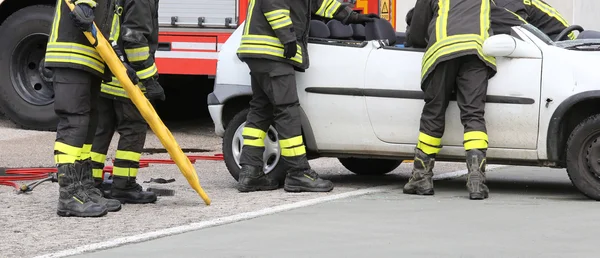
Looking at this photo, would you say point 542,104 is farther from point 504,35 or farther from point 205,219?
point 205,219

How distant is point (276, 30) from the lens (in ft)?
28.2

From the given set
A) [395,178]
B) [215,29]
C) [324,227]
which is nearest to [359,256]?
[324,227]

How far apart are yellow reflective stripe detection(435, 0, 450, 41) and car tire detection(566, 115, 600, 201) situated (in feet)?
3.42

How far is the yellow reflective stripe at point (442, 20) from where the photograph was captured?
27.4 ft

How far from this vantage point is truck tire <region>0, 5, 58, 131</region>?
1293 centimetres

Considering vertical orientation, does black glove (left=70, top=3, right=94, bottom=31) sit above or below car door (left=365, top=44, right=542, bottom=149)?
above

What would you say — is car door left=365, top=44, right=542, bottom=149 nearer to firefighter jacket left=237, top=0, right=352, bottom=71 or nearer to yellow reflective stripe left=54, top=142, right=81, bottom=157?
firefighter jacket left=237, top=0, right=352, bottom=71

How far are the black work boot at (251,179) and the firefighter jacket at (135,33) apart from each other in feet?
3.65

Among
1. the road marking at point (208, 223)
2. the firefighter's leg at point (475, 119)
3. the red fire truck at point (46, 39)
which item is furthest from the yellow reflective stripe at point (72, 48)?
the red fire truck at point (46, 39)

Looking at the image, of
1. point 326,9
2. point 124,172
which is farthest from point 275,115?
point 124,172

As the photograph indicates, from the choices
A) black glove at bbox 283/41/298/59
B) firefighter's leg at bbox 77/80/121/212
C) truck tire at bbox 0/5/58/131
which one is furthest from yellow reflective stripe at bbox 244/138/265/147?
truck tire at bbox 0/5/58/131

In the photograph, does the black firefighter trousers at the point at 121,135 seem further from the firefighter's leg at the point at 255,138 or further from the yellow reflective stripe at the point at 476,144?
the yellow reflective stripe at the point at 476,144

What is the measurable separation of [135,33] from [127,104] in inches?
22.1

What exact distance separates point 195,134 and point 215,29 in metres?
1.33
